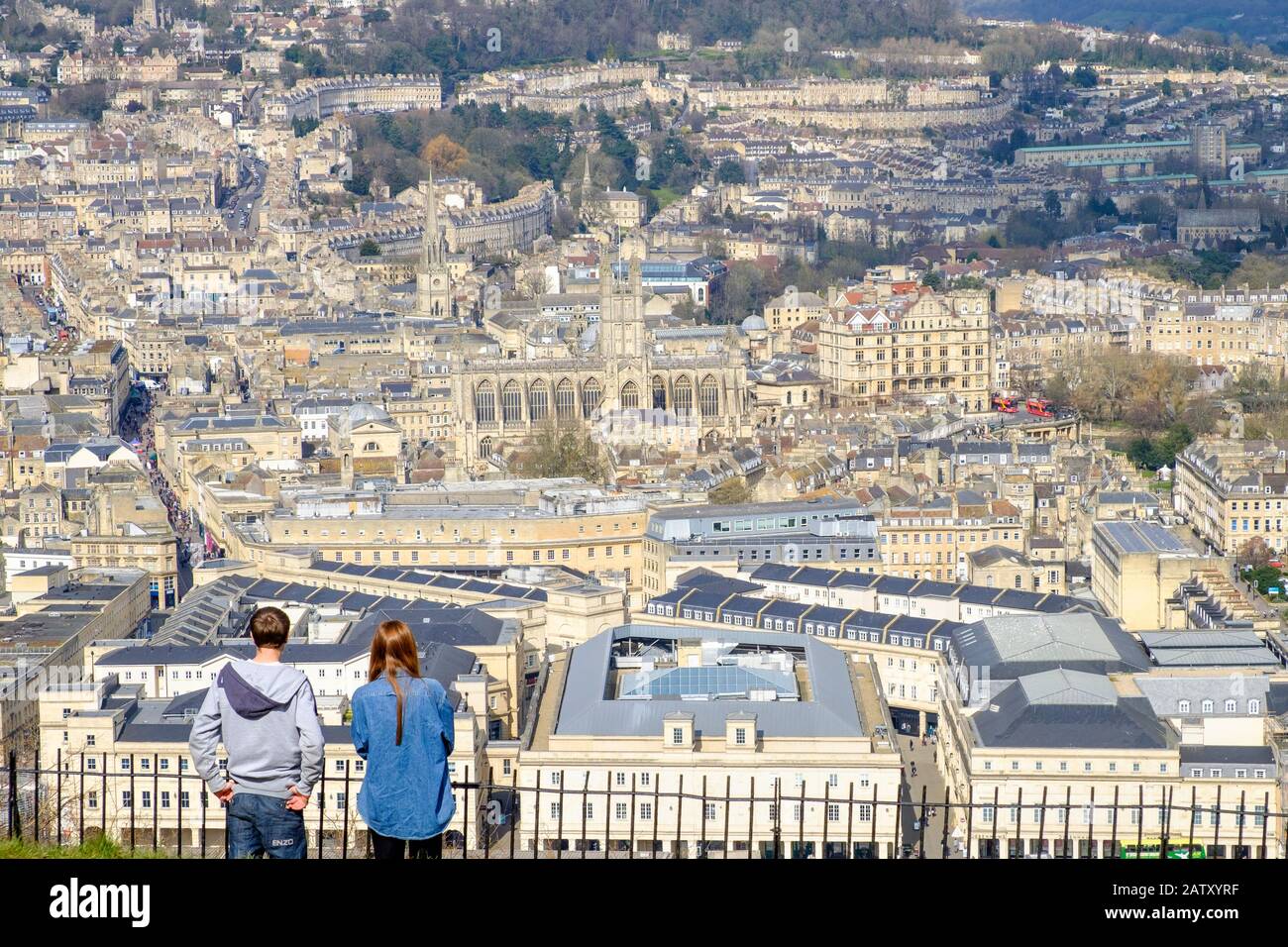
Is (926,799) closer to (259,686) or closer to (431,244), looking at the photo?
(259,686)

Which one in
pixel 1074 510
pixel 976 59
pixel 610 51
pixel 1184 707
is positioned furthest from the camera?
pixel 976 59

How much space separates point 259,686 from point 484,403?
40.4 metres

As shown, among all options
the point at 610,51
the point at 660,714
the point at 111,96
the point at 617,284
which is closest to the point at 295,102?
the point at 111,96

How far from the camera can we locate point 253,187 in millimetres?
82562

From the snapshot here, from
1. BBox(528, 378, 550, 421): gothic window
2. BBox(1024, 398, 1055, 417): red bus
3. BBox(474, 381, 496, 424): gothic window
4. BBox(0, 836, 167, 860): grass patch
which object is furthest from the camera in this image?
BBox(1024, 398, 1055, 417): red bus

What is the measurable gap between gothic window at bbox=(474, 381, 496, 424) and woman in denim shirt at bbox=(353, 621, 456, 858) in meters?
40.0

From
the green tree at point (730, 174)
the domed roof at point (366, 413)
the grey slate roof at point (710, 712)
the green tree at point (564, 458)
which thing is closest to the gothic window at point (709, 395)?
the green tree at point (564, 458)

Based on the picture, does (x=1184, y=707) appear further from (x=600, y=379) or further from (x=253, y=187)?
(x=253, y=187)

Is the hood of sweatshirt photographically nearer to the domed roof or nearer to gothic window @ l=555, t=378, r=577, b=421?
the domed roof

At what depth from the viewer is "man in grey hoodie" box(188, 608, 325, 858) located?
9.13 meters

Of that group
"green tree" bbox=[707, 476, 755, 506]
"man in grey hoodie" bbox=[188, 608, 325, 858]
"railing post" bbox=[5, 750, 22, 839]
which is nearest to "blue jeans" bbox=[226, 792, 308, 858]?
"man in grey hoodie" bbox=[188, 608, 325, 858]

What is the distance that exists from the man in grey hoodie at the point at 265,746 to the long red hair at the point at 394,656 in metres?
0.26

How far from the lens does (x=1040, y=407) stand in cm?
5316
